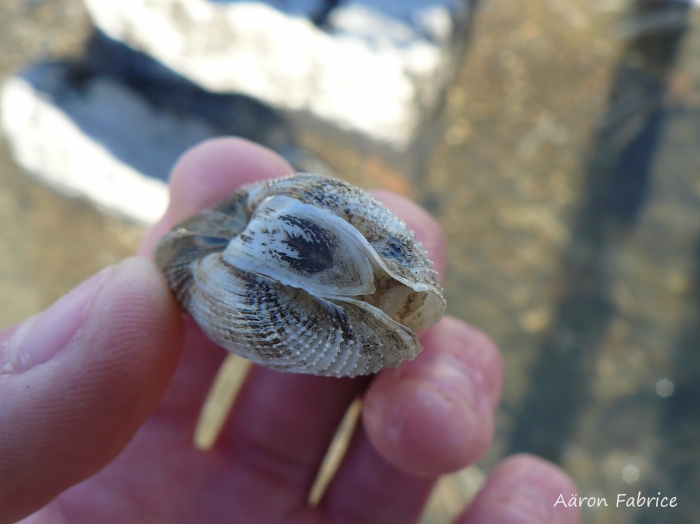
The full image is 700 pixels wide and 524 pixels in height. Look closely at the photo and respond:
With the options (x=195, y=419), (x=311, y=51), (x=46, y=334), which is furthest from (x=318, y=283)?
(x=311, y=51)

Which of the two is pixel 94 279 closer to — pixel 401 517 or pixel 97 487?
pixel 97 487

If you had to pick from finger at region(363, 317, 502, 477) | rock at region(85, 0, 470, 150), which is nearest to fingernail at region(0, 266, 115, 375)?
finger at region(363, 317, 502, 477)

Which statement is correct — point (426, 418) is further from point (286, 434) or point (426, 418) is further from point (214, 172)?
point (214, 172)

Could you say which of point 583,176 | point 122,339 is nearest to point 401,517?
point 122,339

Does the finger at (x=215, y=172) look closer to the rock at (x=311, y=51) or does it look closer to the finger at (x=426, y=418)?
the finger at (x=426, y=418)

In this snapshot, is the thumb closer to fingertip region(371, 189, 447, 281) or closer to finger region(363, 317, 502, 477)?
finger region(363, 317, 502, 477)

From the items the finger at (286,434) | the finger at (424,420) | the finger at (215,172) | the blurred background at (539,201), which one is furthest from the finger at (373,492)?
the blurred background at (539,201)
